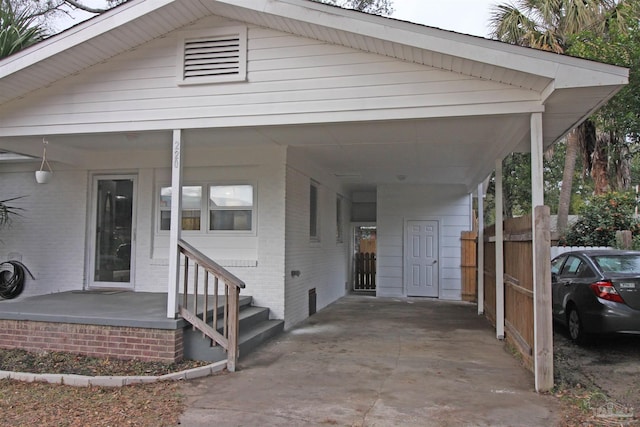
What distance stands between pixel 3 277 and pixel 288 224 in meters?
5.39

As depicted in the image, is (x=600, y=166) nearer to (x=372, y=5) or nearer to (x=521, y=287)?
(x=372, y=5)

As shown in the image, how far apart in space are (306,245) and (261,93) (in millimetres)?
3813

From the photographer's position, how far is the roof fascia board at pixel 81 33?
18.0 ft

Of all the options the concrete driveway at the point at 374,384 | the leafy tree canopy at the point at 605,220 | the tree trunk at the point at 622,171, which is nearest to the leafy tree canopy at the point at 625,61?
the leafy tree canopy at the point at 605,220

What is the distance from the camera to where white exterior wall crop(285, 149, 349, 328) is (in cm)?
785

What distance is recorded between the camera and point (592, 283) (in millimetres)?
6273

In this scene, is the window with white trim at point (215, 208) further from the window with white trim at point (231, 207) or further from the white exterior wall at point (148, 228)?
the white exterior wall at point (148, 228)

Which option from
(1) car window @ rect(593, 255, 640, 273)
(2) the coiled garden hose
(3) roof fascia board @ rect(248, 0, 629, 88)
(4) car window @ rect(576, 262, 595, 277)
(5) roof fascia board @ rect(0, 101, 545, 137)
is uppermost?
(3) roof fascia board @ rect(248, 0, 629, 88)

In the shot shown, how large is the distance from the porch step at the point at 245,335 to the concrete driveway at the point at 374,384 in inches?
5.8

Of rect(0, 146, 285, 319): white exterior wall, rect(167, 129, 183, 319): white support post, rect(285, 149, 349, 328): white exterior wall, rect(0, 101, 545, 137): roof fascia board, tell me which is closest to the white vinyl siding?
rect(0, 101, 545, 137): roof fascia board

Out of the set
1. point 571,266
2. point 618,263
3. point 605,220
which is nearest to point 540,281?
point 618,263

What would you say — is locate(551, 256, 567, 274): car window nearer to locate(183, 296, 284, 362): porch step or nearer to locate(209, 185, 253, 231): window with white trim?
locate(183, 296, 284, 362): porch step

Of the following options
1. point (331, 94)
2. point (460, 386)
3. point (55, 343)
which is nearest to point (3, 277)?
point (55, 343)

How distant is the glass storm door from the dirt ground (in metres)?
6.70
